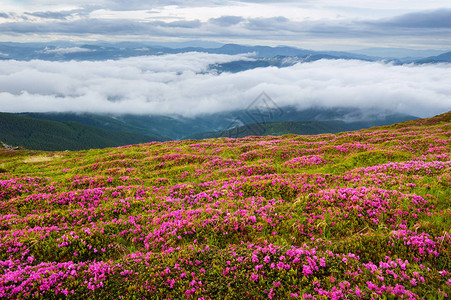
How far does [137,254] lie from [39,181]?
14.2 meters

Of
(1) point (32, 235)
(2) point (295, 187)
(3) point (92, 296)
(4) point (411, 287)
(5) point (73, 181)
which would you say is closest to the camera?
(4) point (411, 287)

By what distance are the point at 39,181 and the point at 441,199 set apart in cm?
2284

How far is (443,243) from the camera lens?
6.10m

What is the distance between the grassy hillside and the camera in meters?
5.49

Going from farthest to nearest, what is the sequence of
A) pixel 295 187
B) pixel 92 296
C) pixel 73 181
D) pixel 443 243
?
pixel 73 181 → pixel 295 187 → pixel 443 243 → pixel 92 296

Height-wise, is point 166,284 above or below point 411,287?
below

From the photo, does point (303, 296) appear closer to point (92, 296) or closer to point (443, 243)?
point (443, 243)

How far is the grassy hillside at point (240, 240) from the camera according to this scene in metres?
5.49

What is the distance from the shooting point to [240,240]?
7754 mm

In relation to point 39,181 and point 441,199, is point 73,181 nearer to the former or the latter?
point 39,181

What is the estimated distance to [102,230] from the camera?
28.1 ft

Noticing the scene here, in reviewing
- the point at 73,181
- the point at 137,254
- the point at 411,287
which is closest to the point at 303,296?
the point at 411,287

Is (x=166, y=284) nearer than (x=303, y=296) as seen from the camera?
No

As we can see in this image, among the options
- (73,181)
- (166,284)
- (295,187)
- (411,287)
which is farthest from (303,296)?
(73,181)
